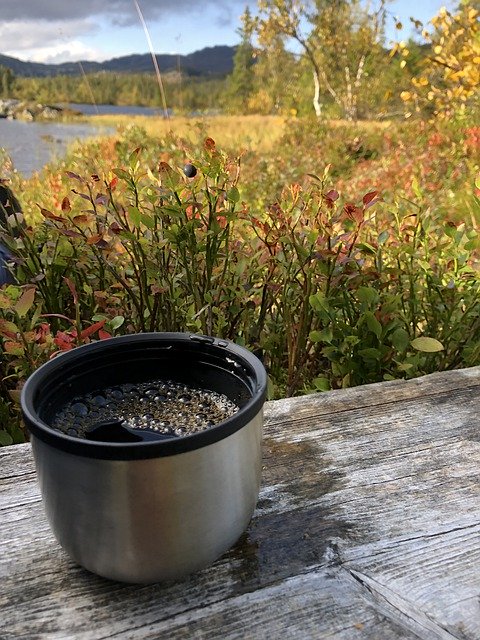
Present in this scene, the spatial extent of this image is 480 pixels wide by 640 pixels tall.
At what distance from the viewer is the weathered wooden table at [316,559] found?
567 millimetres

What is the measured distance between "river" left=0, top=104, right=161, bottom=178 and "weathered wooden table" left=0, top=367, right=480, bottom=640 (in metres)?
5.19

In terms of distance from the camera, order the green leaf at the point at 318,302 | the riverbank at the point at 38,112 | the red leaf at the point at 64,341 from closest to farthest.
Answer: the red leaf at the point at 64,341 < the green leaf at the point at 318,302 < the riverbank at the point at 38,112

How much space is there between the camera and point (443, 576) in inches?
24.5

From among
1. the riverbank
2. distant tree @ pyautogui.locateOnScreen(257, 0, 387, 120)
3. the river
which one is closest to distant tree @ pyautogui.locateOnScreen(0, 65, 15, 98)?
the river

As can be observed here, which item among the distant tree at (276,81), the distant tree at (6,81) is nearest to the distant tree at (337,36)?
the distant tree at (276,81)

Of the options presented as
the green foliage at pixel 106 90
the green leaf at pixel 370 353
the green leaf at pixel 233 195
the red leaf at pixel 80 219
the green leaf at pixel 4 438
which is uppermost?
the green foliage at pixel 106 90

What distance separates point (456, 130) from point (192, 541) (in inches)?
271

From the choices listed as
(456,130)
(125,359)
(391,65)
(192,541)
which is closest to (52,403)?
(125,359)

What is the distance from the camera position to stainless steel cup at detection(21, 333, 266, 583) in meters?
0.52

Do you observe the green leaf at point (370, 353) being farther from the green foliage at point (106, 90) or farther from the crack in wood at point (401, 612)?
the green foliage at point (106, 90)

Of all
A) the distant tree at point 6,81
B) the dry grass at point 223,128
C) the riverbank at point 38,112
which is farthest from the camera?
the riverbank at point 38,112

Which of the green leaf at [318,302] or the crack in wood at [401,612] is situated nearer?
the crack in wood at [401,612]

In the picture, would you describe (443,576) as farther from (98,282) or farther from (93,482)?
(98,282)

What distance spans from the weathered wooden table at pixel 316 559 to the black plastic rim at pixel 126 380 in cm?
18
